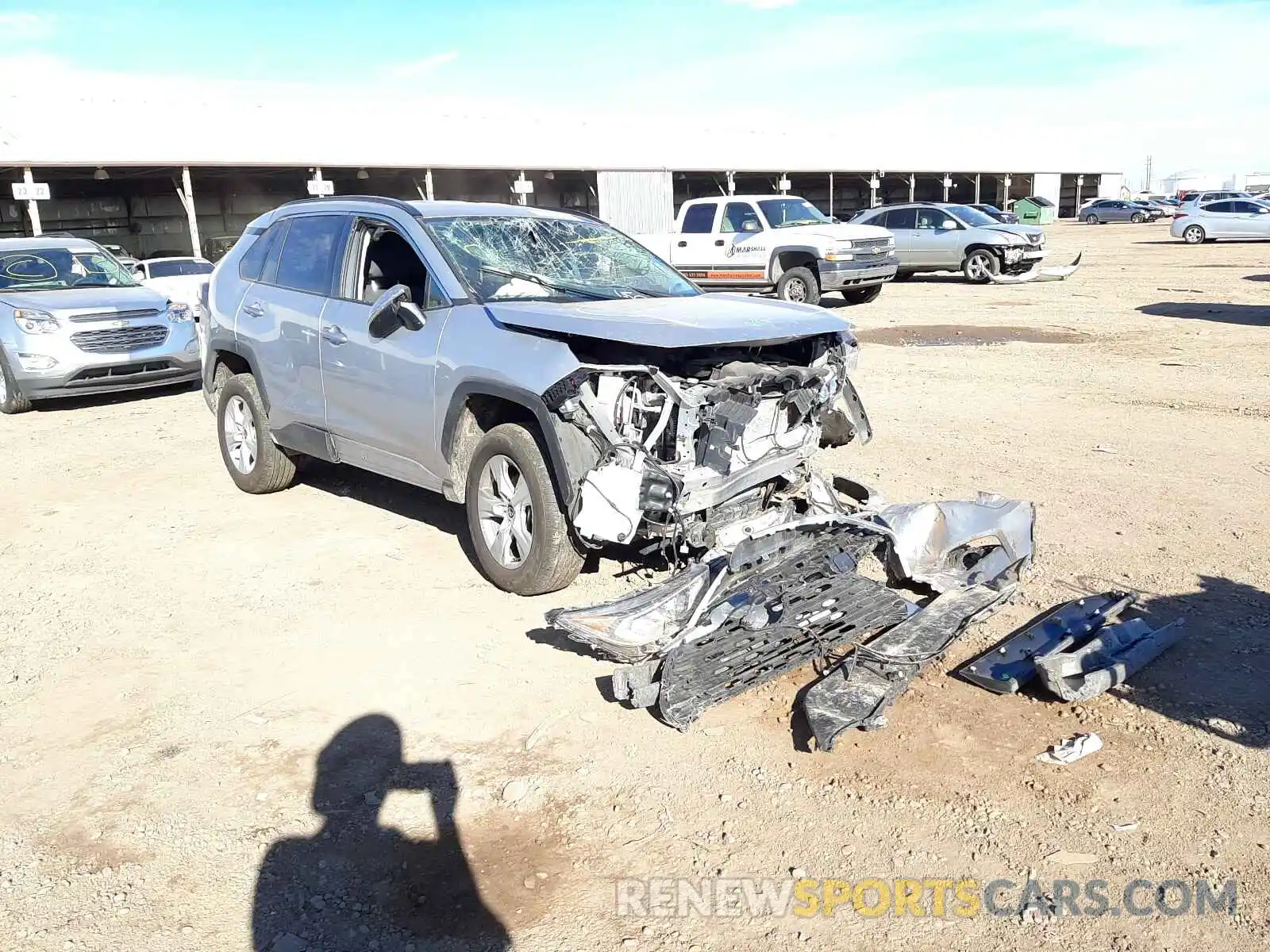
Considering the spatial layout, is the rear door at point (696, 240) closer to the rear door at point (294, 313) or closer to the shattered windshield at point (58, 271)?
the shattered windshield at point (58, 271)

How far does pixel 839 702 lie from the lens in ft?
13.2

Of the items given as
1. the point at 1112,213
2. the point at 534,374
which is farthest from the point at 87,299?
the point at 1112,213

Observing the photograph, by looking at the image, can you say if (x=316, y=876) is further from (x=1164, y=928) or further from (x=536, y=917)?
(x=1164, y=928)

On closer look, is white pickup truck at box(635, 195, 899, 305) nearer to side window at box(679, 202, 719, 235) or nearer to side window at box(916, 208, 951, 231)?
side window at box(679, 202, 719, 235)

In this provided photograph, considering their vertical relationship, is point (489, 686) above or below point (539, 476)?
below

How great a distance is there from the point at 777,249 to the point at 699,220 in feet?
6.62

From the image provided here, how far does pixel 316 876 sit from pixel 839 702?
1.99m

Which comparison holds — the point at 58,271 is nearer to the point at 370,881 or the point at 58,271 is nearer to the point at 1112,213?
the point at 370,881

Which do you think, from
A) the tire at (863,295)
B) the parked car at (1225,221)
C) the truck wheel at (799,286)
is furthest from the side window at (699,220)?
the parked car at (1225,221)

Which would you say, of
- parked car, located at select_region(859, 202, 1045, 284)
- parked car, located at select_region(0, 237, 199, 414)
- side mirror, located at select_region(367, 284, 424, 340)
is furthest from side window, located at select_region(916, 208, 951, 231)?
side mirror, located at select_region(367, 284, 424, 340)

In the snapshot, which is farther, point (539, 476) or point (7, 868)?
point (539, 476)

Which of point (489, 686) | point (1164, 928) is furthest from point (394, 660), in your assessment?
point (1164, 928)

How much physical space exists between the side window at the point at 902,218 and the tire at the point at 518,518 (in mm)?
19890

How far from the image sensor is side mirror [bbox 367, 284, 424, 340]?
5461mm
